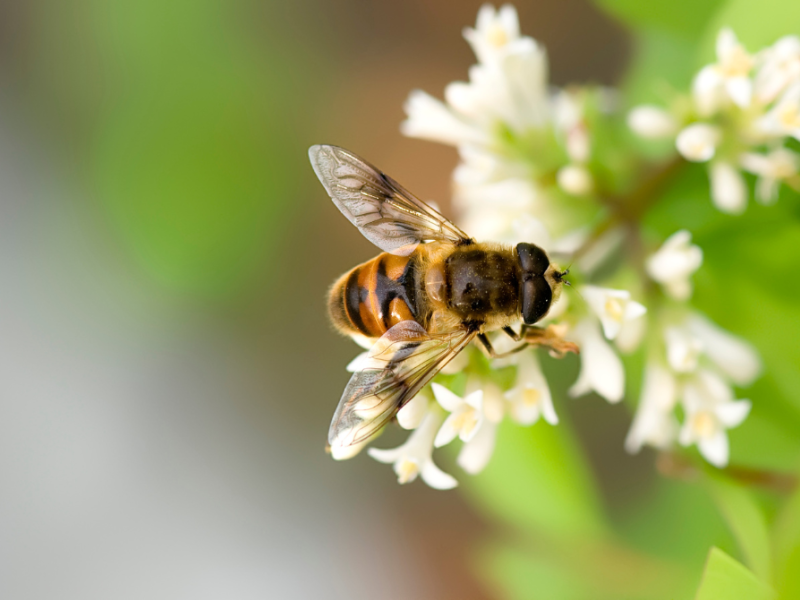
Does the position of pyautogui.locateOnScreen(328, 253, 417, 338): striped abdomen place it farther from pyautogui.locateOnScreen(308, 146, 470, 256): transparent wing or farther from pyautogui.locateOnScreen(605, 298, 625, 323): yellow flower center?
pyautogui.locateOnScreen(605, 298, 625, 323): yellow flower center

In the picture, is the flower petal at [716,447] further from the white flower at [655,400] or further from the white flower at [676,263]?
the white flower at [676,263]

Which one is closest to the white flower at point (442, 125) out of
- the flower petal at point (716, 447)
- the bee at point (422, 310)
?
the bee at point (422, 310)

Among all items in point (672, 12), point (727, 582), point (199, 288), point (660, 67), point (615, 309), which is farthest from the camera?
point (199, 288)

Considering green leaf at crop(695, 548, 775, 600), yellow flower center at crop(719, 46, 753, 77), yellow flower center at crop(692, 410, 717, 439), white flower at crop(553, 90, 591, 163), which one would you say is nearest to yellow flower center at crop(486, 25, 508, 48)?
white flower at crop(553, 90, 591, 163)

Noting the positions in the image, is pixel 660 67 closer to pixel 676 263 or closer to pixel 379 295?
pixel 676 263

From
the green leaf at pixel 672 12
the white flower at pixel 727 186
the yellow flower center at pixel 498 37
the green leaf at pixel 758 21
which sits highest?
the green leaf at pixel 672 12

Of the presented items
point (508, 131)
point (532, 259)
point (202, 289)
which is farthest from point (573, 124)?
point (202, 289)

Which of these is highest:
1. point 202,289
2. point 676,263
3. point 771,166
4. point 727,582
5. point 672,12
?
point 672,12
